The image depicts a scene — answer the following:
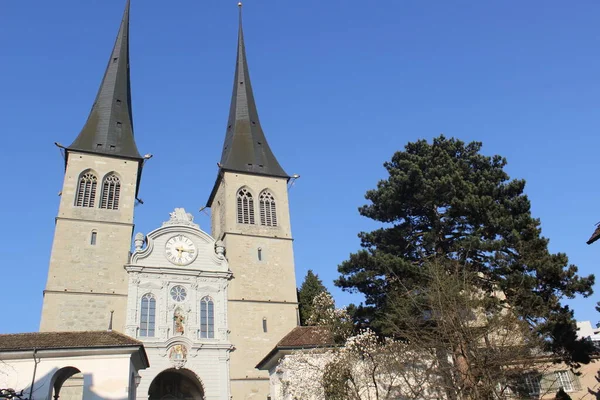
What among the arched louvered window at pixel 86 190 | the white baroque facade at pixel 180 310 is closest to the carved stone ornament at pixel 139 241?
the white baroque facade at pixel 180 310

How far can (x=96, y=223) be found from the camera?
29.4 m

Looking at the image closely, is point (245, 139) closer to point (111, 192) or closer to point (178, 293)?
point (111, 192)

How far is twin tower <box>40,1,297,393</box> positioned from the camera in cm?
2709

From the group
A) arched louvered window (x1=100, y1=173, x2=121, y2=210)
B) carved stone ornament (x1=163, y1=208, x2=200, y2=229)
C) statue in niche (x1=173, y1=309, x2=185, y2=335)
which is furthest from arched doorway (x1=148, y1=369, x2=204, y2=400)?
arched louvered window (x1=100, y1=173, x2=121, y2=210)

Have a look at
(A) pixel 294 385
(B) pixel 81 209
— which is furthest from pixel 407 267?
(B) pixel 81 209

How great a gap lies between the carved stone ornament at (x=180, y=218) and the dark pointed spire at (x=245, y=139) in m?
4.41

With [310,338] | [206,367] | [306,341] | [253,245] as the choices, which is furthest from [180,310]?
[306,341]

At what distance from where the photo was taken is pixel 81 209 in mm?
29812

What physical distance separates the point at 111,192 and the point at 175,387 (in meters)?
11.7

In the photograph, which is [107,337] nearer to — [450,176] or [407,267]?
[407,267]

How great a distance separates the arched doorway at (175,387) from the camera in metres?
28.1

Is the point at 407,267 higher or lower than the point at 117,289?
lower

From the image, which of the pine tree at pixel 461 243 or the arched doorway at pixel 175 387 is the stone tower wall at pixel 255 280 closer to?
the arched doorway at pixel 175 387

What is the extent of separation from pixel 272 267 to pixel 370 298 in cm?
1269
